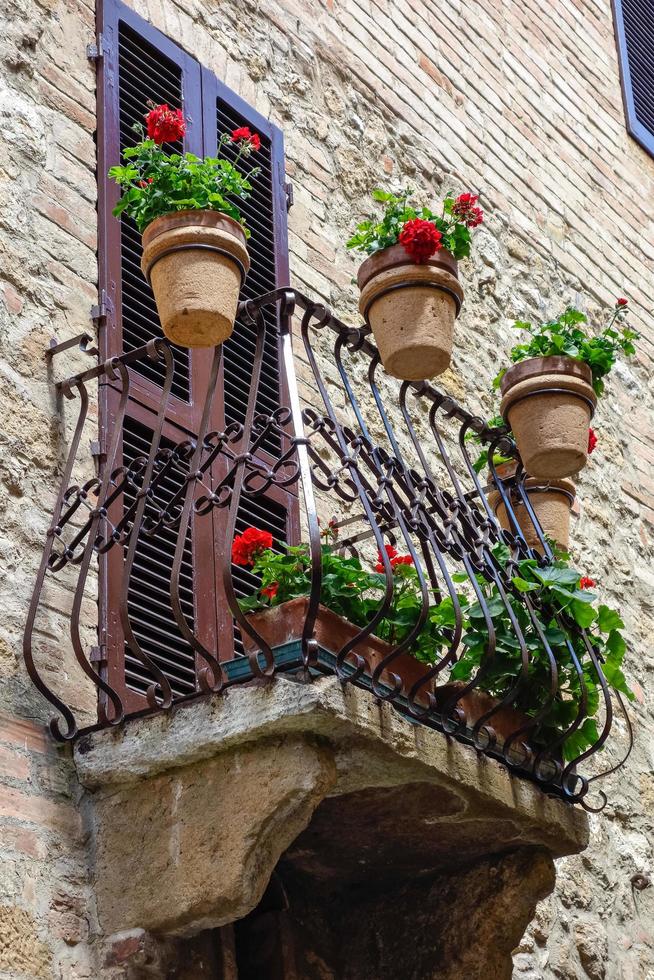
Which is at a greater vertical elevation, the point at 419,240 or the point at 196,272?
the point at 419,240

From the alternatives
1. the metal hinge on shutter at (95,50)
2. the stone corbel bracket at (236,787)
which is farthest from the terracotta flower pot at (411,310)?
the metal hinge on shutter at (95,50)

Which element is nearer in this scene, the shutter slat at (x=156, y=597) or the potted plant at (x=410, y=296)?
the shutter slat at (x=156, y=597)

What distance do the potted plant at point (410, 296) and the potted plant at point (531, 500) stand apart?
0.84m

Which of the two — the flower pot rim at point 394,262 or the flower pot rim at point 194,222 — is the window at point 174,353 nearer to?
the flower pot rim at point 194,222

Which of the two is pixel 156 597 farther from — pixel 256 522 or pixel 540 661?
pixel 540 661

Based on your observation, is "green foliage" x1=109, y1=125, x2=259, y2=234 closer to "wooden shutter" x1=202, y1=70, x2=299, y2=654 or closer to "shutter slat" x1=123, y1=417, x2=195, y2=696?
"shutter slat" x1=123, y1=417, x2=195, y2=696

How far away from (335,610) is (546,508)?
5.39ft

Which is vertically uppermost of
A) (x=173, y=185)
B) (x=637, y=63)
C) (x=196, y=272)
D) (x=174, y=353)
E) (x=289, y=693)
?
(x=637, y=63)

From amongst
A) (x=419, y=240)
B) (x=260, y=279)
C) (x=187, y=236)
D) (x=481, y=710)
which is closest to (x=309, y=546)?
(x=481, y=710)

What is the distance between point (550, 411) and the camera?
18.5ft

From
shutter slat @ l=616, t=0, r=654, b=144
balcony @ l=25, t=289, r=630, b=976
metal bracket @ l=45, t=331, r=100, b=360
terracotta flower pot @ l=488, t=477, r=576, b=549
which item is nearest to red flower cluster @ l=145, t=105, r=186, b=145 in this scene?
balcony @ l=25, t=289, r=630, b=976

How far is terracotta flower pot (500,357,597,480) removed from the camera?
557 centimetres

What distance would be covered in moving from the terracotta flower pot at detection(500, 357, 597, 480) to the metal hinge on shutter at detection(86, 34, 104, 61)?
190 cm

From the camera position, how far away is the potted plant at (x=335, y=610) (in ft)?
14.2
